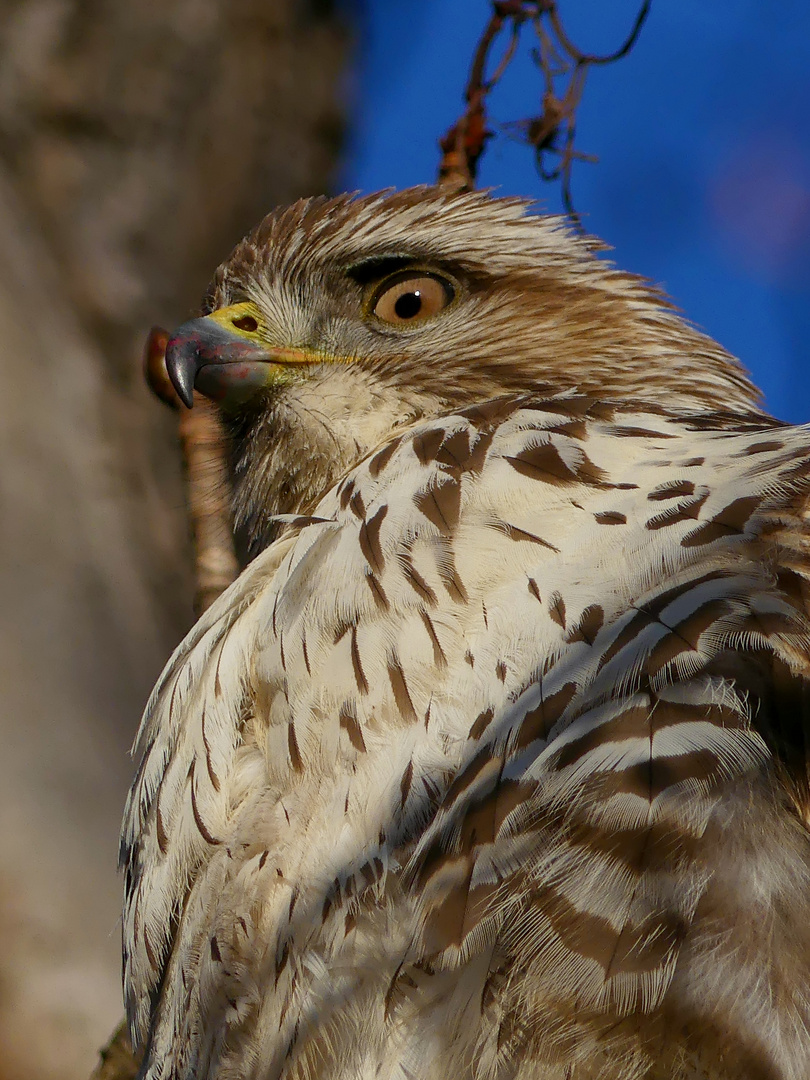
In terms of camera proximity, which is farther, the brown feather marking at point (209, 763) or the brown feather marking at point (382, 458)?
the brown feather marking at point (382, 458)

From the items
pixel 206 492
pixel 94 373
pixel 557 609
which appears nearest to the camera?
pixel 557 609

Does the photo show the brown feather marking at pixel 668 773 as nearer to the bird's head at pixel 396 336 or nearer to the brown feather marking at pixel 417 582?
the brown feather marking at pixel 417 582

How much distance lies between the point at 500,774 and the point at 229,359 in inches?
51.8

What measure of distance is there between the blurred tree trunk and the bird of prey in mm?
1381

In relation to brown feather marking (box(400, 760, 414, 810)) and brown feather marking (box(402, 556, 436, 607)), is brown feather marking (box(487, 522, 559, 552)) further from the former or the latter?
brown feather marking (box(400, 760, 414, 810))

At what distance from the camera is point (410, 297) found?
2965 millimetres

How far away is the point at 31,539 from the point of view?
410cm

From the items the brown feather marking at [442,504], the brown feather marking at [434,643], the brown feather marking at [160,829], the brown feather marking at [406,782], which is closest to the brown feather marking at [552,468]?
the brown feather marking at [442,504]

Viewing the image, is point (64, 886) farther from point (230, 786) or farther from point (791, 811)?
point (791, 811)

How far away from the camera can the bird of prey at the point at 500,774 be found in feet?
5.69

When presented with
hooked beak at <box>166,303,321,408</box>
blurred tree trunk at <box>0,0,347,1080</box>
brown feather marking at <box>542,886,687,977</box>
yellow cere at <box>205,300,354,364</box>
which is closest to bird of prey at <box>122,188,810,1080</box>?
brown feather marking at <box>542,886,687,977</box>

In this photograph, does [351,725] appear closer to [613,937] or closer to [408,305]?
[613,937]

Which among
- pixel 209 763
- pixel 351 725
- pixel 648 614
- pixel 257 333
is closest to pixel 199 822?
pixel 209 763

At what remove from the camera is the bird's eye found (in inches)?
115
